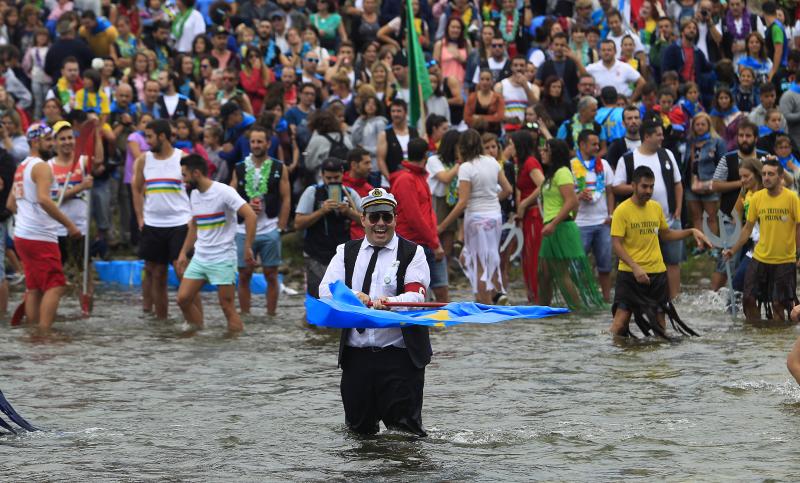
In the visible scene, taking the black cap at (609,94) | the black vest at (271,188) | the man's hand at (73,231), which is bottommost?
the man's hand at (73,231)

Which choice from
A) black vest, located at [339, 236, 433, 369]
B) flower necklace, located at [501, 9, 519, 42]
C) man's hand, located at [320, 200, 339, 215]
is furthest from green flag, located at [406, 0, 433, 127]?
black vest, located at [339, 236, 433, 369]

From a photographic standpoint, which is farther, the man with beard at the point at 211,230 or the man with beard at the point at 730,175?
the man with beard at the point at 730,175

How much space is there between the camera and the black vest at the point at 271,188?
617 inches

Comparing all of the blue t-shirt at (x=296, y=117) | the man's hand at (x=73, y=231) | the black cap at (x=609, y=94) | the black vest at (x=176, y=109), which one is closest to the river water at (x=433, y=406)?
the man's hand at (x=73, y=231)

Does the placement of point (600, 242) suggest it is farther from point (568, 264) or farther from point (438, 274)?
point (438, 274)

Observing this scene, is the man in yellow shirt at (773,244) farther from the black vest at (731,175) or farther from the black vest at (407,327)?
the black vest at (407,327)

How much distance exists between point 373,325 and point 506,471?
1.17 metres

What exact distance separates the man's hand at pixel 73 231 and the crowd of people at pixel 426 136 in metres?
0.03

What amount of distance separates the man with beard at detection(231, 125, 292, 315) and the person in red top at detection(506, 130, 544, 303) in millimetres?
2596

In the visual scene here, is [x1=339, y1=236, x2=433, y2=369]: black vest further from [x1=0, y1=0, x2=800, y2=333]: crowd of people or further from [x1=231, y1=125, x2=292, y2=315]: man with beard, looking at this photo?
[x1=231, y1=125, x2=292, y2=315]: man with beard

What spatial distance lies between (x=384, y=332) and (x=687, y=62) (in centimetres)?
1267

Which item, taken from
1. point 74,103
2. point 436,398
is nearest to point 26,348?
point 436,398

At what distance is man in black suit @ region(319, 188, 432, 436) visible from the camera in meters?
9.30

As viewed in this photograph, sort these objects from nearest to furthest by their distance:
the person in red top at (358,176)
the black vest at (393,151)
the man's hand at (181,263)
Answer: the person in red top at (358,176) < the man's hand at (181,263) < the black vest at (393,151)
